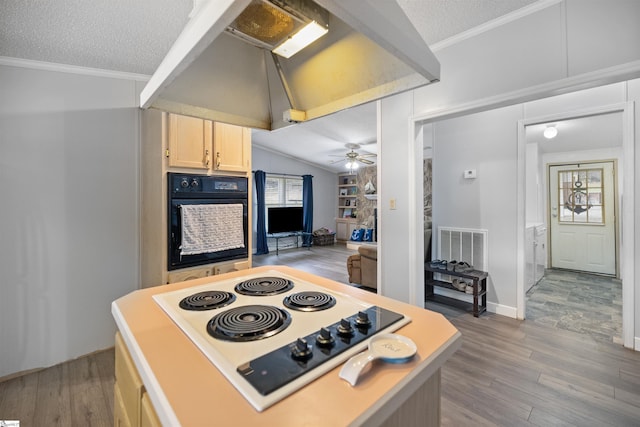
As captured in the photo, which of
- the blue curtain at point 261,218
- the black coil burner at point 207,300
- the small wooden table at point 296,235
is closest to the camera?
the black coil burner at point 207,300

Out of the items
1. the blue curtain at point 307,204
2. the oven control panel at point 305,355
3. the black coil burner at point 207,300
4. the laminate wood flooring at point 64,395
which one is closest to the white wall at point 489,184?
the oven control panel at point 305,355

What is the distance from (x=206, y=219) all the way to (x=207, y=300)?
4.79 ft

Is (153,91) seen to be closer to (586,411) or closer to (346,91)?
(346,91)

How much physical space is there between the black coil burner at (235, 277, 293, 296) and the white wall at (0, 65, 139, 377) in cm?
179

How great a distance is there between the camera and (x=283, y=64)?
1.09m

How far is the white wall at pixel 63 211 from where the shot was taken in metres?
2.01

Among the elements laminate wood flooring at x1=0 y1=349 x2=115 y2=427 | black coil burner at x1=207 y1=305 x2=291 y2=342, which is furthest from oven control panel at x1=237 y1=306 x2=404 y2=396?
laminate wood flooring at x1=0 y1=349 x2=115 y2=427

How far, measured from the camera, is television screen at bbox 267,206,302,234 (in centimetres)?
700

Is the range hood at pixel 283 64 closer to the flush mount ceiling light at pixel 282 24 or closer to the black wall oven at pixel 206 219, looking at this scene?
the flush mount ceiling light at pixel 282 24

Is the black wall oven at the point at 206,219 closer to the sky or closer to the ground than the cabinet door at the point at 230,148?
closer to the ground

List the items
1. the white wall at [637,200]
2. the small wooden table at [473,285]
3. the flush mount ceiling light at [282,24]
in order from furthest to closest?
the small wooden table at [473,285], the white wall at [637,200], the flush mount ceiling light at [282,24]

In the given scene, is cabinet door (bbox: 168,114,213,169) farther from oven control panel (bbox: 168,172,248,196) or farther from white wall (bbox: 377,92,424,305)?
white wall (bbox: 377,92,424,305)

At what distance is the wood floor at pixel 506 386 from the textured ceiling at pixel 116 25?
2.35m

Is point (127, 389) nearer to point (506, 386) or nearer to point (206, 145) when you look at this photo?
point (206, 145)
